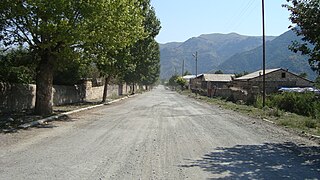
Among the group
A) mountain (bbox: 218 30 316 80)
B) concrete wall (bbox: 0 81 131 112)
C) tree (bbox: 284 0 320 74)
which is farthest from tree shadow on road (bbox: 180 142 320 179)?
mountain (bbox: 218 30 316 80)

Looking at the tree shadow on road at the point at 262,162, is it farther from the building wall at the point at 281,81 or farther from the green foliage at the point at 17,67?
the building wall at the point at 281,81

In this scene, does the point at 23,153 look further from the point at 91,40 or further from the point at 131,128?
the point at 91,40

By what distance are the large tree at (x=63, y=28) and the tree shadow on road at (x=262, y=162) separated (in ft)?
31.2

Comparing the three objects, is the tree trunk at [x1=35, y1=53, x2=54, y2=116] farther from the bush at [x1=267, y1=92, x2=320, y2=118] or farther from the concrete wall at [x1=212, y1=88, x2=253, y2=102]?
the concrete wall at [x1=212, y1=88, x2=253, y2=102]

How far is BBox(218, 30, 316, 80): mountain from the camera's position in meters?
117

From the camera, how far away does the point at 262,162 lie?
930 cm

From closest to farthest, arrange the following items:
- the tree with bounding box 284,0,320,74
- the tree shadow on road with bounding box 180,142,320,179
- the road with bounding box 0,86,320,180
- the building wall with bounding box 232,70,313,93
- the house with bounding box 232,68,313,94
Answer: the road with bounding box 0,86,320,180 < the tree shadow on road with bounding box 180,142,320,179 < the tree with bounding box 284,0,320,74 < the house with bounding box 232,68,313,94 < the building wall with bounding box 232,70,313,93

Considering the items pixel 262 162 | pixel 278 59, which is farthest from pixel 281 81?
pixel 278 59

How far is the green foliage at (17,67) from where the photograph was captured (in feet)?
74.4

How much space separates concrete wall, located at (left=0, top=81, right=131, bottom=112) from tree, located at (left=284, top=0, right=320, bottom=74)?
49.0 ft

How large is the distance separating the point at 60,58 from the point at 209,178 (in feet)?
48.7

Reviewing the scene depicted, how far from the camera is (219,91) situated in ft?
199

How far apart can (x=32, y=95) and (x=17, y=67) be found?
2.01 meters

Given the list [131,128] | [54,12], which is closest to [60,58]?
[54,12]
